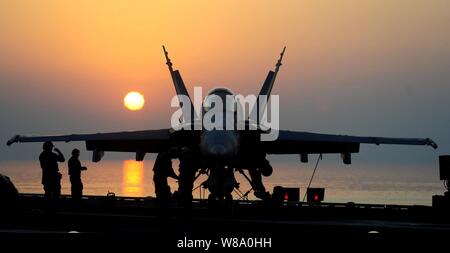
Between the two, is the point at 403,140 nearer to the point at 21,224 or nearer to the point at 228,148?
the point at 228,148

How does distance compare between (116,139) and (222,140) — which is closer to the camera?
(222,140)

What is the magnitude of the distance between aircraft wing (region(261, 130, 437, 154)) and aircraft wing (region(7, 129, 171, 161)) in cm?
431

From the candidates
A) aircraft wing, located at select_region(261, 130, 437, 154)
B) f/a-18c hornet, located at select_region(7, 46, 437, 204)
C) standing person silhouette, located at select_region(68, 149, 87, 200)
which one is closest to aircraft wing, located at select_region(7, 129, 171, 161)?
f/a-18c hornet, located at select_region(7, 46, 437, 204)

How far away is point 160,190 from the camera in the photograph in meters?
22.1

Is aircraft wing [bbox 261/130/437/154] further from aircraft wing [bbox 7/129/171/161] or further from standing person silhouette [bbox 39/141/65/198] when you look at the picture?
standing person silhouette [bbox 39/141/65/198]

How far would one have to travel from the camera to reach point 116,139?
3359 centimetres

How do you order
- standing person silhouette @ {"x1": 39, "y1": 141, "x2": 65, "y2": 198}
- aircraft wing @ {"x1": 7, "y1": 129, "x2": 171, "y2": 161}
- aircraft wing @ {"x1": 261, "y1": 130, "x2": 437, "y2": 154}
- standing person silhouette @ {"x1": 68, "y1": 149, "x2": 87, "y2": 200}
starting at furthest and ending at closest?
aircraft wing @ {"x1": 7, "y1": 129, "x2": 171, "y2": 161} → aircraft wing @ {"x1": 261, "y1": 130, "x2": 437, "y2": 154} → standing person silhouette @ {"x1": 68, "y1": 149, "x2": 87, "y2": 200} → standing person silhouette @ {"x1": 39, "y1": 141, "x2": 65, "y2": 198}

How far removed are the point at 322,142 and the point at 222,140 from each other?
10317 mm

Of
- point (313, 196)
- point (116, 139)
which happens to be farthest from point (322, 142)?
point (116, 139)

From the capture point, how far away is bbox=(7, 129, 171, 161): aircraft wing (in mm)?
33000

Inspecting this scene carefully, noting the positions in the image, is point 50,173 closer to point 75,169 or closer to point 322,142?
point 75,169

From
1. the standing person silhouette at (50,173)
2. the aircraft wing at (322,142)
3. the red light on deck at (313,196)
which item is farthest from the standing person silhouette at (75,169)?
the red light on deck at (313,196)

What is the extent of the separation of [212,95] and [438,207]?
343 inches
